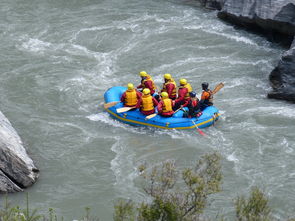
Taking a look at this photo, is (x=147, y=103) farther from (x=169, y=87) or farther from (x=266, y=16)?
(x=266, y=16)

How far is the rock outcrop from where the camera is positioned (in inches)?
410

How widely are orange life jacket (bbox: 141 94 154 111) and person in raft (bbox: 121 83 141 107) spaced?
0.38m

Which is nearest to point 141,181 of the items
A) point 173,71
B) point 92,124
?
point 92,124

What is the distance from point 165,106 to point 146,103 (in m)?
0.49

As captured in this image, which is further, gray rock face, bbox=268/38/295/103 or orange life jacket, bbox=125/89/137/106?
gray rock face, bbox=268/38/295/103

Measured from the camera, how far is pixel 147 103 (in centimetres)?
1310

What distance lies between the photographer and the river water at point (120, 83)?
11.0 m

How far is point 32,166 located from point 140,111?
3394 millimetres

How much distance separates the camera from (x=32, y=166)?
36.2ft

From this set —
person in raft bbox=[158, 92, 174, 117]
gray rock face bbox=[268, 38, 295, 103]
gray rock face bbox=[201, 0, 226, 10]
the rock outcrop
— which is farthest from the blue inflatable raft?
gray rock face bbox=[201, 0, 226, 10]

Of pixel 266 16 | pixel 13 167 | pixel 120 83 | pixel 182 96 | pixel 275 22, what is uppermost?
pixel 266 16

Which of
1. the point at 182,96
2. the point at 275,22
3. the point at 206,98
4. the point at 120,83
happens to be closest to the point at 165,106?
the point at 182,96

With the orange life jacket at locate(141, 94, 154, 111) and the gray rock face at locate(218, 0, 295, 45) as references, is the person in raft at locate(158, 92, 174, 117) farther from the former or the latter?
the gray rock face at locate(218, 0, 295, 45)

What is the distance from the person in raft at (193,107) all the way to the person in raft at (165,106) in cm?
40
